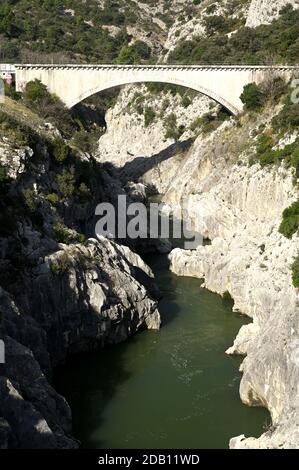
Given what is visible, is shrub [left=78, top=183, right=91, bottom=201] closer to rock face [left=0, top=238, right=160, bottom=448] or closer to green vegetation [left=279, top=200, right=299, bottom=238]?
rock face [left=0, top=238, right=160, bottom=448]

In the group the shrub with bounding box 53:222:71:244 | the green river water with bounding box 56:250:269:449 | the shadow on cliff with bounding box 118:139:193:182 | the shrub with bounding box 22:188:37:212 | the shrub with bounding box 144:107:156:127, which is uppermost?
the shrub with bounding box 144:107:156:127

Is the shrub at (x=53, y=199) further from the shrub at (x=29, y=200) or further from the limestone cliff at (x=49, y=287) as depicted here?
the shrub at (x=29, y=200)

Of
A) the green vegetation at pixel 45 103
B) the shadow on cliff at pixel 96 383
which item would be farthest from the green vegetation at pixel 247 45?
the shadow on cliff at pixel 96 383

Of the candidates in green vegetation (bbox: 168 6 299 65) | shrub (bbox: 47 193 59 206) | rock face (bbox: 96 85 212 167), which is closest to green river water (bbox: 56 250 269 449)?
shrub (bbox: 47 193 59 206)

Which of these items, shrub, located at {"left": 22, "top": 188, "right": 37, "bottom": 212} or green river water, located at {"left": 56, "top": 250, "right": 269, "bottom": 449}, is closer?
green river water, located at {"left": 56, "top": 250, "right": 269, "bottom": 449}

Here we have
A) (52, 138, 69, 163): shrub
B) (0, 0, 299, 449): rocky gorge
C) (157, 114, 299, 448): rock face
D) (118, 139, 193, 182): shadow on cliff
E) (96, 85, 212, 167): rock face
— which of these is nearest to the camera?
(0, 0, 299, 449): rocky gorge
